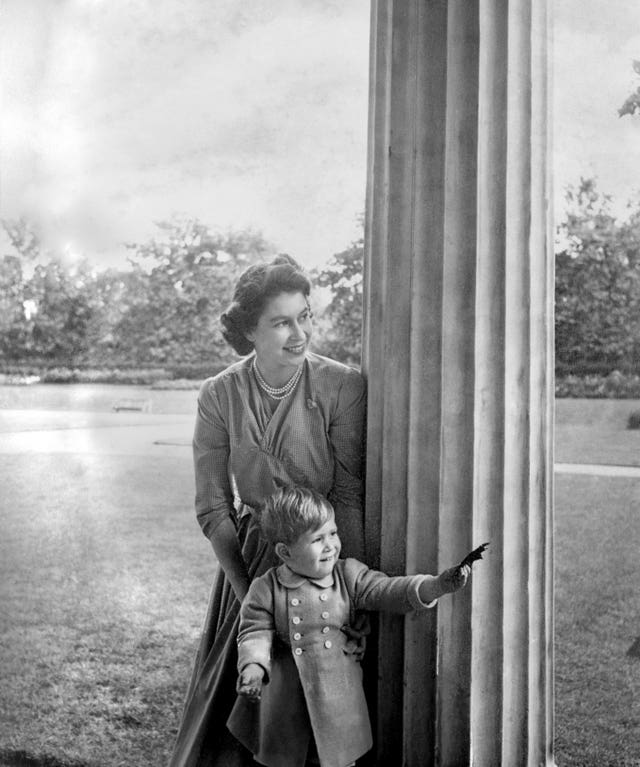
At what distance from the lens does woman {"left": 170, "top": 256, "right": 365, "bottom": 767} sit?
1891 millimetres

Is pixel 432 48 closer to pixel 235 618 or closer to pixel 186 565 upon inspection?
pixel 235 618

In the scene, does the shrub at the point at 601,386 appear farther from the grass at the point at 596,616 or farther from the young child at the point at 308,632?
the young child at the point at 308,632

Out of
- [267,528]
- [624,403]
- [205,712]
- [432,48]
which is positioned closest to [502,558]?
[267,528]

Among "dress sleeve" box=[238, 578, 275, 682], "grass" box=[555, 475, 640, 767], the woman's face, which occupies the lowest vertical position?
"grass" box=[555, 475, 640, 767]

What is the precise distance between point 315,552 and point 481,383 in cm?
48

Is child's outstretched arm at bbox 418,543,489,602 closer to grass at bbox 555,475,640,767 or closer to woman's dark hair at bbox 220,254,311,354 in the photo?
woman's dark hair at bbox 220,254,311,354

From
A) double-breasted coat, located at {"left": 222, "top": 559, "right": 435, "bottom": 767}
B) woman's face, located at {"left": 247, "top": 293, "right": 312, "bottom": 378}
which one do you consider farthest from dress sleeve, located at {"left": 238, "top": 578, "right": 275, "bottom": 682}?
woman's face, located at {"left": 247, "top": 293, "right": 312, "bottom": 378}

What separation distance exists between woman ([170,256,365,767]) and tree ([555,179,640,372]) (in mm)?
1139

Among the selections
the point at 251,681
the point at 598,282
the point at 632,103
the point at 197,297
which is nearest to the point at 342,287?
the point at 197,297

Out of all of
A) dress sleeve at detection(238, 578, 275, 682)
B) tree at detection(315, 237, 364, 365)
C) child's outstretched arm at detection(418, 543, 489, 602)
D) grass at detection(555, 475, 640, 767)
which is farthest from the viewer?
tree at detection(315, 237, 364, 365)

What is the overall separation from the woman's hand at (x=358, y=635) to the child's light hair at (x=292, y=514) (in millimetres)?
238

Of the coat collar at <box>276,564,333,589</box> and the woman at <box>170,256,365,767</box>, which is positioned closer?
the coat collar at <box>276,564,333,589</box>

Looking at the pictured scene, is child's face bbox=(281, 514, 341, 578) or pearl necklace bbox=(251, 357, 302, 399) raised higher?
pearl necklace bbox=(251, 357, 302, 399)

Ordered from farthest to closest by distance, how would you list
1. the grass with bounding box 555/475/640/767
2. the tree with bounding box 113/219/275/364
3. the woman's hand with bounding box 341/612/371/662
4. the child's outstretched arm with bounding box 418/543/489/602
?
the tree with bounding box 113/219/275/364
the grass with bounding box 555/475/640/767
the woman's hand with bounding box 341/612/371/662
the child's outstretched arm with bounding box 418/543/489/602
